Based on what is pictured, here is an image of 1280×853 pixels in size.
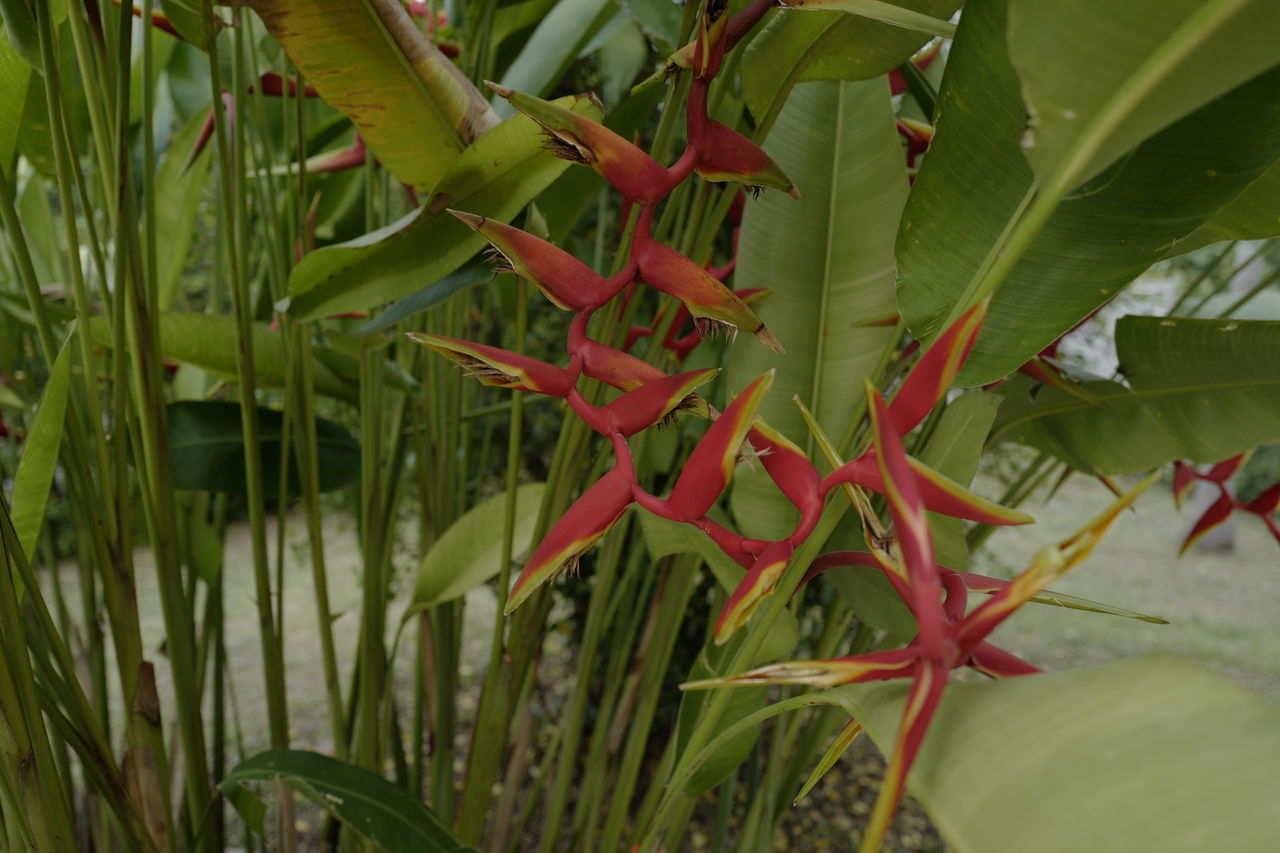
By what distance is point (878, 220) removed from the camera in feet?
1.26

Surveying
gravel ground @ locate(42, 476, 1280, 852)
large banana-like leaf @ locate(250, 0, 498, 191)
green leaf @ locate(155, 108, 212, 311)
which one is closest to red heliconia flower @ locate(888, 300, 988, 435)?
large banana-like leaf @ locate(250, 0, 498, 191)

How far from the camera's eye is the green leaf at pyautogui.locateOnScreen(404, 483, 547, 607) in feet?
1.60

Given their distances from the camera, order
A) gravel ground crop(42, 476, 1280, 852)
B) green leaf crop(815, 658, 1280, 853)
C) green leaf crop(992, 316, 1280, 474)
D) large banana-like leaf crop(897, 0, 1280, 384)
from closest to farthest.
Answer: green leaf crop(815, 658, 1280, 853) → large banana-like leaf crop(897, 0, 1280, 384) → green leaf crop(992, 316, 1280, 474) → gravel ground crop(42, 476, 1280, 852)

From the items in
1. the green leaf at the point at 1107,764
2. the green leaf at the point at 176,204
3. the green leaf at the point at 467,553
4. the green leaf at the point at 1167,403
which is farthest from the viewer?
the green leaf at the point at 176,204

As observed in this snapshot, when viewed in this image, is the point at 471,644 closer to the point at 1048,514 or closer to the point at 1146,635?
the point at 1146,635

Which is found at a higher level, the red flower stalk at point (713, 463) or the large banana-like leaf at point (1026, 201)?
the large banana-like leaf at point (1026, 201)

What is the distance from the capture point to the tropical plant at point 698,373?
0.46 feet

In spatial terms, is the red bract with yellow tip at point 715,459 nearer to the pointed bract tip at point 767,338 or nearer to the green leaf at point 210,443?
the pointed bract tip at point 767,338

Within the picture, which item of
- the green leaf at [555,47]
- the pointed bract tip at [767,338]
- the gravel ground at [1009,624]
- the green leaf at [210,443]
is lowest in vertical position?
the gravel ground at [1009,624]

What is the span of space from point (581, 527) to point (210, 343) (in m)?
0.38

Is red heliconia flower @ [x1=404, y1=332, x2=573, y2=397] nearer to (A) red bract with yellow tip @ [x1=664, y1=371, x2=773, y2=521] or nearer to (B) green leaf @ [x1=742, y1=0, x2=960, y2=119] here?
(A) red bract with yellow tip @ [x1=664, y1=371, x2=773, y2=521]

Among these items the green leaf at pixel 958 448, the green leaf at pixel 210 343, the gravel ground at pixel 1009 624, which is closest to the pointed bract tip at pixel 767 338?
the green leaf at pixel 958 448

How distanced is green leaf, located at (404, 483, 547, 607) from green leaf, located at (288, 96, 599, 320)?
7.0 inches

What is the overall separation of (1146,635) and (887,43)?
8.21 feet
